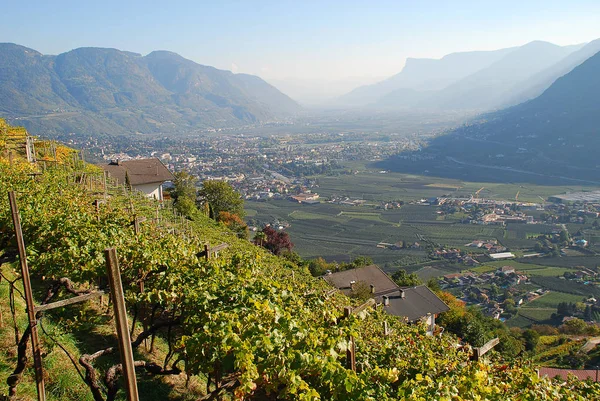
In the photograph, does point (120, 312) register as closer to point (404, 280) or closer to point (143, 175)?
point (143, 175)

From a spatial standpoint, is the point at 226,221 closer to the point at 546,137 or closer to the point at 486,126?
the point at 546,137

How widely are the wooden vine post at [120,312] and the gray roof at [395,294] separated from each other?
17701 mm

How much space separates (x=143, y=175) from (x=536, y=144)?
9529 centimetres

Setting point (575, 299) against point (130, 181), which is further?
point (575, 299)

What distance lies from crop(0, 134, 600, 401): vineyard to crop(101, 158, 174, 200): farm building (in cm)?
1750

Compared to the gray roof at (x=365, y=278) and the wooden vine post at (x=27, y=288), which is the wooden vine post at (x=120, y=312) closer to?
the wooden vine post at (x=27, y=288)

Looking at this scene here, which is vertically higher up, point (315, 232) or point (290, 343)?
point (290, 343)

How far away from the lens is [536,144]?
3846 inches

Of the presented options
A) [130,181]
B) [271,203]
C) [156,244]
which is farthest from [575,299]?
[271,203]

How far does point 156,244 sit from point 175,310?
1451 mm

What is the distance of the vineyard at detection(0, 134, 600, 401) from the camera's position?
3469 mm

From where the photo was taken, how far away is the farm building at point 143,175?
960 inches

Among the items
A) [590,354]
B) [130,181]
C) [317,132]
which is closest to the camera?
[590,354]

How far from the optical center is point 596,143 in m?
86.8
